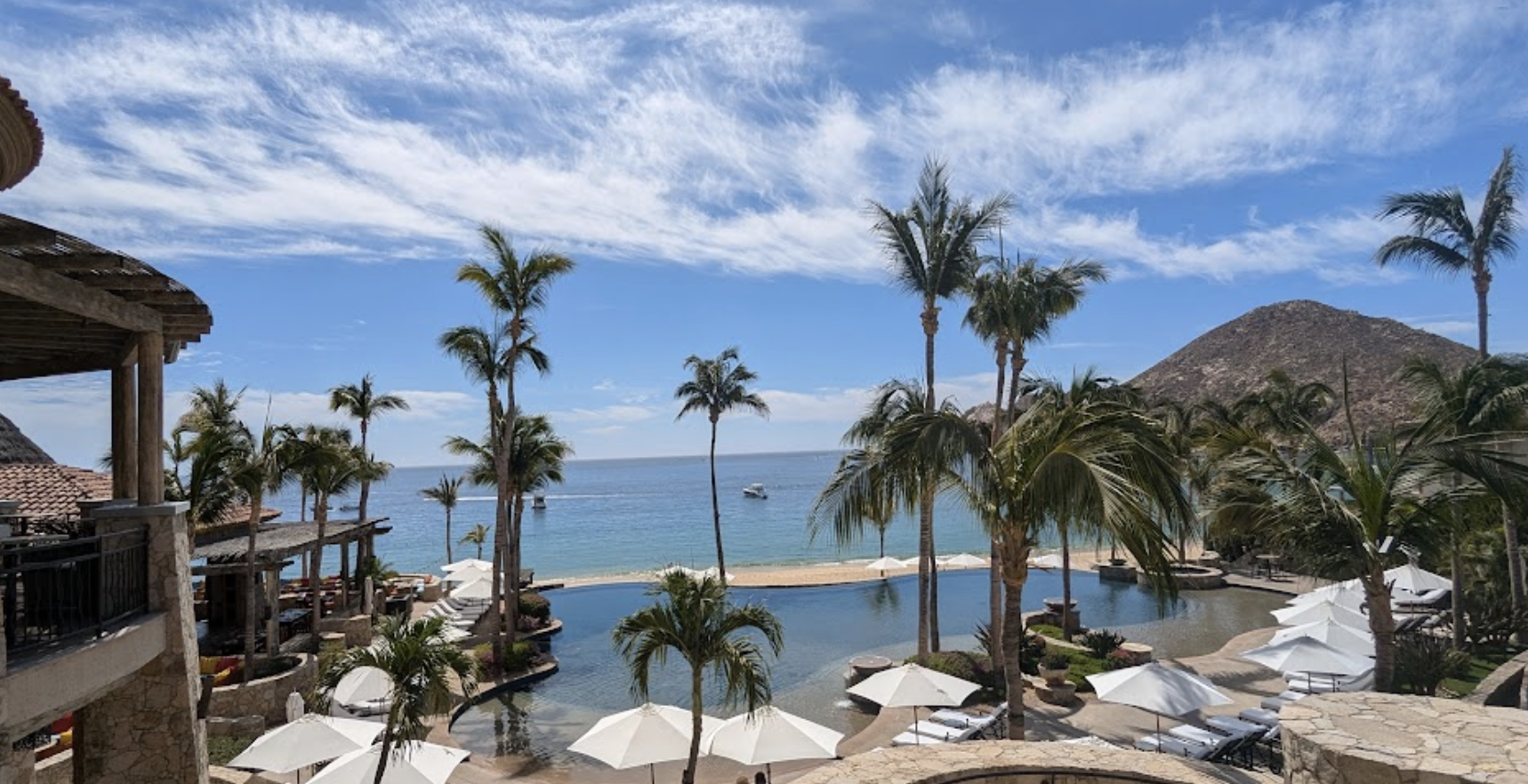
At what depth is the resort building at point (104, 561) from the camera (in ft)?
20.9

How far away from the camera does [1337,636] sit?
15.6 meters

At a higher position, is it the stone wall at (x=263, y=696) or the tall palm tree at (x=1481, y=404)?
the tall palm tree at (x=1481, y=404)

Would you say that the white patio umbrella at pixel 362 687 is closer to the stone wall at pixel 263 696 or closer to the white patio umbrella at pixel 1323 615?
the stone wall at pixel 263 696

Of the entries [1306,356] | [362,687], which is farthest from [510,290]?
[1306,356]

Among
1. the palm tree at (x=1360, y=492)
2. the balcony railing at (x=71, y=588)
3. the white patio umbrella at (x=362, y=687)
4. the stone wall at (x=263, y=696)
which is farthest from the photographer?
the stone wall at (x=263, y=696)

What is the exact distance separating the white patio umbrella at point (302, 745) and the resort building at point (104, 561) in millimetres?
2007

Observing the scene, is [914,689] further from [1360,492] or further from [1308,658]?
[1360,492]

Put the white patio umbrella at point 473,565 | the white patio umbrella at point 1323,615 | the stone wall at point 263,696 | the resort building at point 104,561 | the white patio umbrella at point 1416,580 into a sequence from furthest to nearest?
the white patio umbrella at point 473,565 < the white patio umbrella at point 1416,580 < the white patio umbrella at point 1323,615 < the stone wall at point 263,696 < the resort building at point 104,561

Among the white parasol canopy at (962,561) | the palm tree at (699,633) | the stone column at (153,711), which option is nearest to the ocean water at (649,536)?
the palm tree at (699,633)

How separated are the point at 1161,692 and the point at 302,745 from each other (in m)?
12.5

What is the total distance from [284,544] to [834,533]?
708 inches

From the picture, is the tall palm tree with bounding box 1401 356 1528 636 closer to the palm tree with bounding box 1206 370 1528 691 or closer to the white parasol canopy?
the palm tree with bounding box 1206 370 1528 691

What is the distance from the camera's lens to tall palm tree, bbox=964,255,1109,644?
18.4 metres

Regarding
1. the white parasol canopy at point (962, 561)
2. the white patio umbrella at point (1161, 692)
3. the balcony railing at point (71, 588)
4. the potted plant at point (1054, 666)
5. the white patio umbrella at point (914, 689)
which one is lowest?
the potted plant at point (1054, 666)
